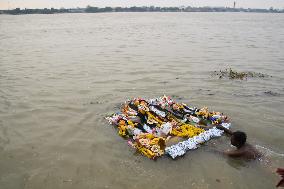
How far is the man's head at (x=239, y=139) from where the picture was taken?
6011mm

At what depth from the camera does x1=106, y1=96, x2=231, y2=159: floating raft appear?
246 inches

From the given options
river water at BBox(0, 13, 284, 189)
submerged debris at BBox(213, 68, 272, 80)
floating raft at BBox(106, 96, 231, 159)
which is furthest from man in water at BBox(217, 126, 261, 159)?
submerged debris at BBox(213, 68, 272, 80)

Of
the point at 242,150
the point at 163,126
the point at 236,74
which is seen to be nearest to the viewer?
the point at 242,150

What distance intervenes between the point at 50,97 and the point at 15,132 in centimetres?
262

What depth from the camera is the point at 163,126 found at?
22.5 ft

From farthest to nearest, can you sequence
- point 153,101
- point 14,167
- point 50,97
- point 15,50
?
1. point 15,50
2. point 50,97
3. point 153,101
4. point 14,167

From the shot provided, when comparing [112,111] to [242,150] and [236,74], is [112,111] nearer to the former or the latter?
[242,150]

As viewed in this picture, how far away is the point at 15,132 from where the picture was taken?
726 centimetres

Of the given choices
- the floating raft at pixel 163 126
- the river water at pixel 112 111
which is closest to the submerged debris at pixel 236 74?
the river water at pixel 112 111

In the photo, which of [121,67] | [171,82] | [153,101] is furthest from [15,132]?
[121,67]

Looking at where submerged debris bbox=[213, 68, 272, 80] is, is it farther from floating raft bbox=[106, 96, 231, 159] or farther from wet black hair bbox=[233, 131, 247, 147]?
wet black hair bbox=[233, 131, 247, 147]

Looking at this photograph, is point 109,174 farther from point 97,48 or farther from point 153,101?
point 97,48

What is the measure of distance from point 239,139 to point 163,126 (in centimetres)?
167

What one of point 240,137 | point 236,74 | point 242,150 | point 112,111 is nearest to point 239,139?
point 240,137
